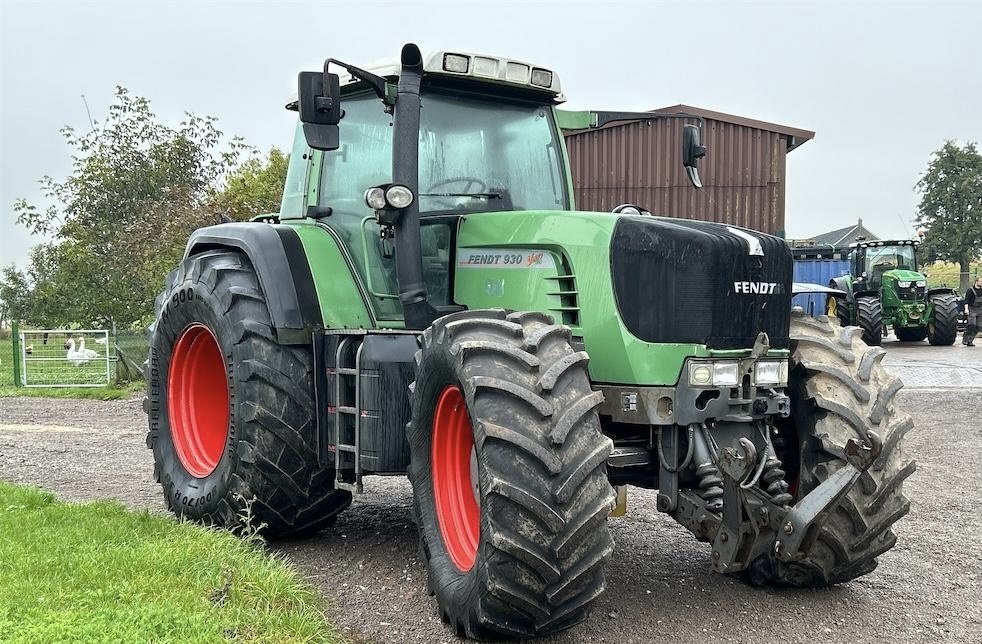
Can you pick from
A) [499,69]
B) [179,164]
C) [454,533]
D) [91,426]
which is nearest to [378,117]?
[499,69]

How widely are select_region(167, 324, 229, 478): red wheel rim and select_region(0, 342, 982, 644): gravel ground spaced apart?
853 mm

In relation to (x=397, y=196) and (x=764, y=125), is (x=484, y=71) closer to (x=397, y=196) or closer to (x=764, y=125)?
(x=397, y=196)

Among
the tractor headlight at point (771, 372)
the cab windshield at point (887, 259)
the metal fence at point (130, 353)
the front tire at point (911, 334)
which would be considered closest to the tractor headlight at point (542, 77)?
the tractor headlight at point (771, 372)

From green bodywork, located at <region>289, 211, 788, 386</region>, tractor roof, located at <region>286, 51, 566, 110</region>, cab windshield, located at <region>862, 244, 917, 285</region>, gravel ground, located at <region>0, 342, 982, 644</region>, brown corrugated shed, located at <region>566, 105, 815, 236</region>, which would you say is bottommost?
gravel ground, located at <region>0, 342, 982, 644</region>

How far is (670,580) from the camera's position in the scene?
5000mm

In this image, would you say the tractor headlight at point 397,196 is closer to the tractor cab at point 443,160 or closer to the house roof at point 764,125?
the tractor cab at point 443,160

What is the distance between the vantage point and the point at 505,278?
493 cm

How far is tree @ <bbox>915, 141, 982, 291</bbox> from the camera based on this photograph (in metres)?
49.6

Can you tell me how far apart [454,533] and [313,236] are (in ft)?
Result: 6.70

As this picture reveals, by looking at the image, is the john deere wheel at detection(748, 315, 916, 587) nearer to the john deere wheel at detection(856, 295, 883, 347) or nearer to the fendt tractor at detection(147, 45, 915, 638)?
the fendt tractor at detection(147, 45, 915, 638)

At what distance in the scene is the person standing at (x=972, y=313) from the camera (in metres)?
23.1

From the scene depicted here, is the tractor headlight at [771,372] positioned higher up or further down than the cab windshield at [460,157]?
further down

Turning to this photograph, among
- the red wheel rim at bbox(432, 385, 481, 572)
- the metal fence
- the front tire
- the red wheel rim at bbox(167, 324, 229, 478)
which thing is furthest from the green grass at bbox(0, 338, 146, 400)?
the front tire

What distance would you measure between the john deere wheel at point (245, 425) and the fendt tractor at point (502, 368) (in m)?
0.02
